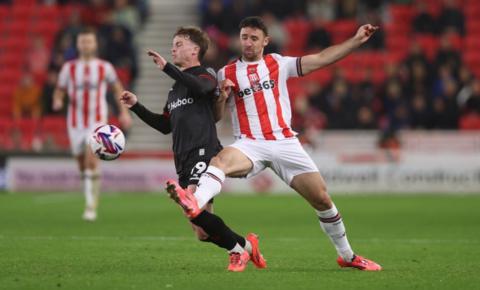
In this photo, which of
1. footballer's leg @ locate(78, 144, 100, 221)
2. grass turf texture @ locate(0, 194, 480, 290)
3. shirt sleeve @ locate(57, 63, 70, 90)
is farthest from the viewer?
shirt sleeve @ locate(57, 63, 70, 90)

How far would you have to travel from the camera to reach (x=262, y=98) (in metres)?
9.01

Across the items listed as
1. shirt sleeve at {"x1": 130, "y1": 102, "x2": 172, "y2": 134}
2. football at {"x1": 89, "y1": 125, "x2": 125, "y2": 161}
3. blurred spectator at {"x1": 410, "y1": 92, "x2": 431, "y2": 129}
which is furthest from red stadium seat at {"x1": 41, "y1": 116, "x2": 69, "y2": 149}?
shirt sleeve at {"x1": 130, "y1": 102, "x2": 172, "y2": 134}

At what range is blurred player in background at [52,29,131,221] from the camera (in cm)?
1468

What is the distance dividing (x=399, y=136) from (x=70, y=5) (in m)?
10.1

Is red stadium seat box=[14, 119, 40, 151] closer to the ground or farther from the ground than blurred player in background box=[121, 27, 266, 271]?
closer to the ground

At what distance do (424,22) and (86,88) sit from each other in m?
11.1

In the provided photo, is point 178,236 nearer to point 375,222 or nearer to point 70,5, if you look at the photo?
point 375,222

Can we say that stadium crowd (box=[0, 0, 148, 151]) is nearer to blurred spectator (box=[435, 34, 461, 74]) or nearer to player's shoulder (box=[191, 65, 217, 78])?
blurred spectator (box=[435, 34, 461, 74])

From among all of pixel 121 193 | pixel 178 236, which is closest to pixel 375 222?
pixel 178 236

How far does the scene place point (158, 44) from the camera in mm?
26188

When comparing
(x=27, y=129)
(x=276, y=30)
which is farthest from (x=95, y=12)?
(x=276, y=30)

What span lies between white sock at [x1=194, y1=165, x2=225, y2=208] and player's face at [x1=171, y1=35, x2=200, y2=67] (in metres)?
1.08

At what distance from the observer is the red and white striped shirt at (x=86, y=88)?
1477 centimetres

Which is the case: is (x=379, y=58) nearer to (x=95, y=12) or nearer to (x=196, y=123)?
(x=95, y=12)
